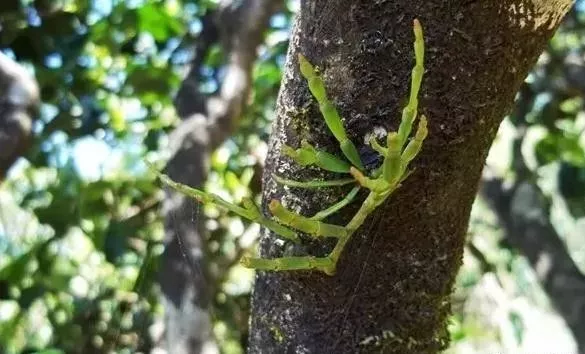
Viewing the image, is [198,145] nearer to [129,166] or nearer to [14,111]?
[14,111]

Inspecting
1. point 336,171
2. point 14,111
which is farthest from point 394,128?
point 14,111

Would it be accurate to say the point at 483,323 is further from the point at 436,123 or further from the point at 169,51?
the point at 436,123

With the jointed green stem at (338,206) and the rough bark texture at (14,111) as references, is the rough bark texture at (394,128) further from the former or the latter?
the rough bark texture at (14,111)

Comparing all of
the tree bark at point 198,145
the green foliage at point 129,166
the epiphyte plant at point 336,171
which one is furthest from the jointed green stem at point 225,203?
the green foliage at point 129,166

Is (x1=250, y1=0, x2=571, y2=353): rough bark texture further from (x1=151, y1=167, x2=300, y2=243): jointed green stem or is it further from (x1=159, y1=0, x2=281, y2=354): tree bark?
(x1=159, y1=0, x2=281, y2=354): tree bark

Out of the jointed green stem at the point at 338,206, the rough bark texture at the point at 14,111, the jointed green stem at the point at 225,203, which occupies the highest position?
the jointed green stem at the point at 338,206

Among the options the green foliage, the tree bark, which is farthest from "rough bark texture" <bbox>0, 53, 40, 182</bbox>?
the green foliage
